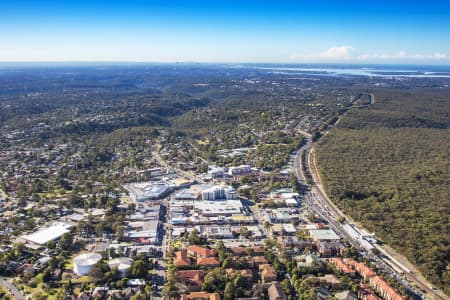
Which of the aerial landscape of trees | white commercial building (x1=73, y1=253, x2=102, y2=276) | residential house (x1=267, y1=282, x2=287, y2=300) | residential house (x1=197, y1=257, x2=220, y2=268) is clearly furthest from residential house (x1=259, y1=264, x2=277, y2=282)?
white commercial building (x1=73, y1=253, x2=102, y2=276)

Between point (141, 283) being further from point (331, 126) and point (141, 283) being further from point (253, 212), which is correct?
point (331, 126)

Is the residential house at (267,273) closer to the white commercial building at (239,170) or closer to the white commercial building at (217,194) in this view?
the white commercial building at (217,194)

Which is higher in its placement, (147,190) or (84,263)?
(147,190)

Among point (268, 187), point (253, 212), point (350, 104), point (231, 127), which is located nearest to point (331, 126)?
point (231, 127)

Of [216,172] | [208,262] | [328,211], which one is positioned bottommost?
[328,211]

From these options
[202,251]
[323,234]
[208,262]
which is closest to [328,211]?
[323,234]

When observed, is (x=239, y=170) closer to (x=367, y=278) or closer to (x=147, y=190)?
(x=147, y=190)
